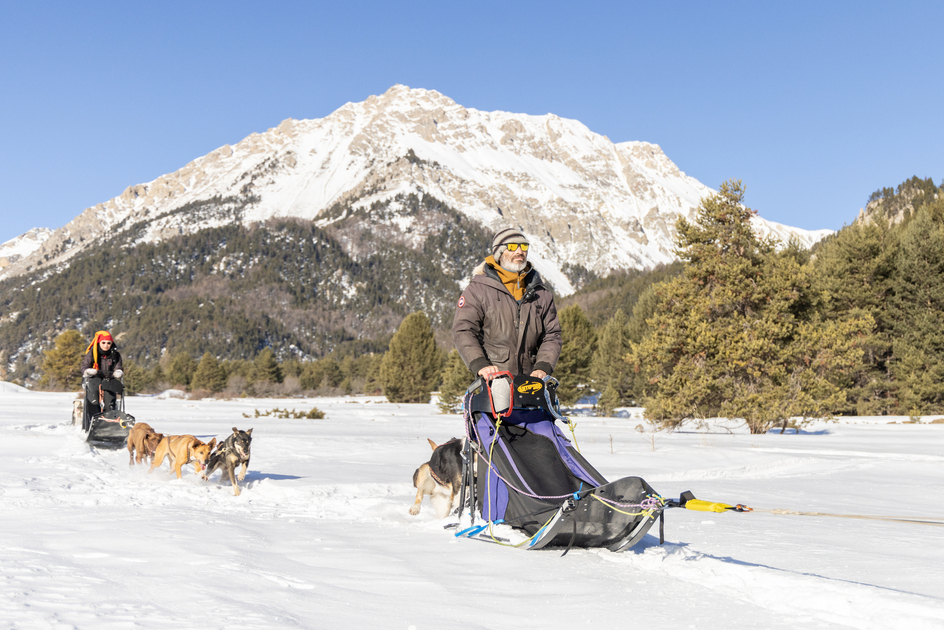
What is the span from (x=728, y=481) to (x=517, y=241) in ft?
21.0

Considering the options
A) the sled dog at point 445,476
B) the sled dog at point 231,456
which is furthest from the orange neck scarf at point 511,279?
the sled dog at point 231,456

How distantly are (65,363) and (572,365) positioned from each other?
1820 inches

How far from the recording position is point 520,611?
275 centimetres

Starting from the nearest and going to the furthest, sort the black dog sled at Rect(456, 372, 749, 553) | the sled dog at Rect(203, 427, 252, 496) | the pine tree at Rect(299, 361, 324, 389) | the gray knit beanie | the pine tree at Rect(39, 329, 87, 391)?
the black dog sled at Rect(456, 372, 749, 553) → the gray knit beanie → the sled dog at Rect(203, 427, 252, 496) → the pine tree at Rect(39, 329, 87, 391) → the pine tree at Rect(299, 361, 324, 389)

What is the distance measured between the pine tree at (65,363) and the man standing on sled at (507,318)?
59.3 meters

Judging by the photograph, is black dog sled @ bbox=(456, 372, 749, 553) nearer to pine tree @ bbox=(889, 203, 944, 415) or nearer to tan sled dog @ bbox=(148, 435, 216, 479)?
tan sled dog @ bbox=(148, 435, 216, 479)

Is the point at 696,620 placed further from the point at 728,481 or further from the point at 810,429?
the point at 810,429

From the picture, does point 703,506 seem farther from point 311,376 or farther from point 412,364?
point 311,376

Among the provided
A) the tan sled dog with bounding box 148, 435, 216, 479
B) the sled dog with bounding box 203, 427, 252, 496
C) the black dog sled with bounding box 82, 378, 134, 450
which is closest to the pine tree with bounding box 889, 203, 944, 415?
the sled dog with bounding box 203, 427, 252, 496

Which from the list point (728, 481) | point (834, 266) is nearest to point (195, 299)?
point (834, 266)

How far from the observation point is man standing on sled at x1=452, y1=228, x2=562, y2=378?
482cm

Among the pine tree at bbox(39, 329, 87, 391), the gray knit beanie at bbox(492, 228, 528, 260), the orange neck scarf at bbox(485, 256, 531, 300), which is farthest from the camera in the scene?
the pine tree at bbox(39, 329, 87, 391)

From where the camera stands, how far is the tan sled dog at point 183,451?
7.90m

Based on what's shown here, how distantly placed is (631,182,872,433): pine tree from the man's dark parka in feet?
52.6
